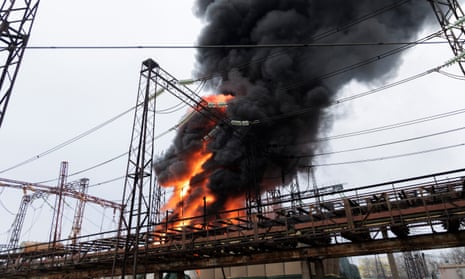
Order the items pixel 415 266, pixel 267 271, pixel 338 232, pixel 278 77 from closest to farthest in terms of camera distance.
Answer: pixel 338 232, pixel 267 271, pixel 278 77, pixel 415 266

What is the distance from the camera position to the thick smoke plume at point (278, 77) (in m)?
28.2

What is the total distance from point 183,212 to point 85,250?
11.6 metres

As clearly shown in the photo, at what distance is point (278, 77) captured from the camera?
3002 cm

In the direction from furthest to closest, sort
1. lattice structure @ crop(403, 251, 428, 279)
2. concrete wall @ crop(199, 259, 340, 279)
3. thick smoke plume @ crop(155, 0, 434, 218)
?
lattice structure @ crop(403, 251, 428, 279), thick smoke plume @ crop(155, 0, 434, 218), concrete wall @ crop(199, 259, 340, 279)

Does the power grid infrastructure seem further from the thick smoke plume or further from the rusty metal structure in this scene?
the thick smoke plume

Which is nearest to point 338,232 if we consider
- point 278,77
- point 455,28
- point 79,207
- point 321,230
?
point 321,230

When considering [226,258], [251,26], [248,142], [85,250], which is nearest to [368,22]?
[251,26]

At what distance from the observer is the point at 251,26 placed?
33812 mm

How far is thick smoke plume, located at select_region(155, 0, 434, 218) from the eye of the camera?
2823cm

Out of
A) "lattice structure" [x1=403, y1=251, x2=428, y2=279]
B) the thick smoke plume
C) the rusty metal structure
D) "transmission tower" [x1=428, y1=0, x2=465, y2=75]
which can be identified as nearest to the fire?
the thick smoke plume

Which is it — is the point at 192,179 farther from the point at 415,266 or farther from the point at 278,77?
the point at 415,266

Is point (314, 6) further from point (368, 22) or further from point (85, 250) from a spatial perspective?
point (85, 250)

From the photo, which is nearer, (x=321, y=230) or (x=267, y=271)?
(x=321, y=230)

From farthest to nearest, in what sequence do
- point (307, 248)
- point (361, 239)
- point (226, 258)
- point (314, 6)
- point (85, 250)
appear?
point (314, 6) → point (85, 250) → point (226, 258) → point (307, 248) → point (361, 239)
